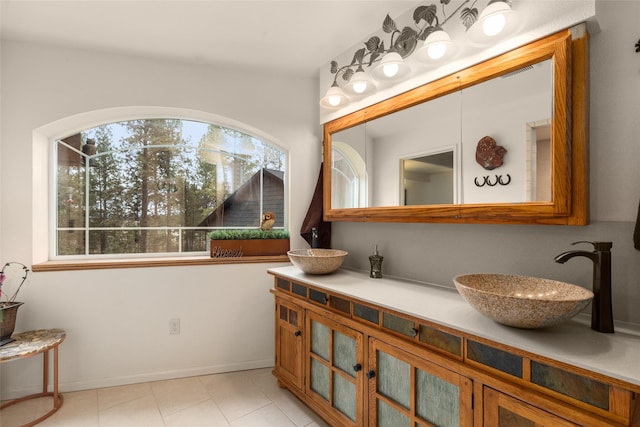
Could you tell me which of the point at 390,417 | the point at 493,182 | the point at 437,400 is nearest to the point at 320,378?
the point at 390,417

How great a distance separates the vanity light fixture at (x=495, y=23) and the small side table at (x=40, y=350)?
3.13 metres

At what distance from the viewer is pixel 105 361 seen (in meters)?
2.73

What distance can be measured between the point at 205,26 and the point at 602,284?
104 inches

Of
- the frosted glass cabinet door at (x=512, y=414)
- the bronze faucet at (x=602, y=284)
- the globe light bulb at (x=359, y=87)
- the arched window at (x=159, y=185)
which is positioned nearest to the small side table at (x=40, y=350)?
the arched window at (x=159, y=185)

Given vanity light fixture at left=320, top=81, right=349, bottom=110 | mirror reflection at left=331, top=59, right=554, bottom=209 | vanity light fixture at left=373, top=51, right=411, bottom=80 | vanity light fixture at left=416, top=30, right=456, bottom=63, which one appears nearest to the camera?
mirror reflection at left=331, top=59, right=554, bottom=209

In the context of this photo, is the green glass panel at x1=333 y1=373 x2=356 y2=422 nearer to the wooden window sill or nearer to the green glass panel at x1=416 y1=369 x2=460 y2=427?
the green glass panel at x1=416 y1=369 x2=460 y2=427

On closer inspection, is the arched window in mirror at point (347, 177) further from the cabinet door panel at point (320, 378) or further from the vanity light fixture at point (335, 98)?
the cabinet door panel at point (320, 378)

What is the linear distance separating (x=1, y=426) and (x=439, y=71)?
3461 millimetres

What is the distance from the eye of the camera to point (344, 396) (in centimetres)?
201

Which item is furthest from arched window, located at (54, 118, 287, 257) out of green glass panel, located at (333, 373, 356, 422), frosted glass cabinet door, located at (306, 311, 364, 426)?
green glass panel, located at (333, 373, 356, 422)

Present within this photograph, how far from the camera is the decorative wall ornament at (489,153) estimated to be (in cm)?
170

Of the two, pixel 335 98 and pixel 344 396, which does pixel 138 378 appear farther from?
pixel 335 98

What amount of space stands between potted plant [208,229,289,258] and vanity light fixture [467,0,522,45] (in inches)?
84.0

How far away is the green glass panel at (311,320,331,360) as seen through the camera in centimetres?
216
